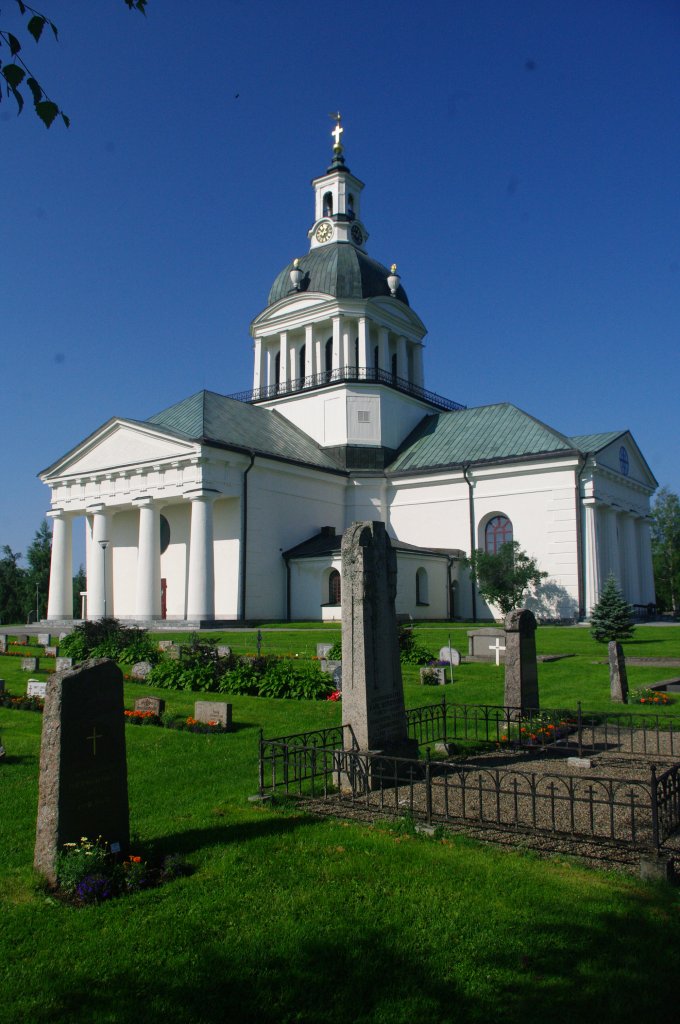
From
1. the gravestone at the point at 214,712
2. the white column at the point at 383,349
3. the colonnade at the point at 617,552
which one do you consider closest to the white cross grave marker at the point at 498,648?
the gravestone at the point at 214,712

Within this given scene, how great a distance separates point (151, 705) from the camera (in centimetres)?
1329

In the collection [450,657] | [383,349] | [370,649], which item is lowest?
[450,657]

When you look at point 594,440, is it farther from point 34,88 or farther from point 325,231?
point 34,88

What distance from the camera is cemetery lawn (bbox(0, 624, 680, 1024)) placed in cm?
416

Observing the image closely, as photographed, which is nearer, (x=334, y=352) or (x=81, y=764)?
(x=81, y=764)

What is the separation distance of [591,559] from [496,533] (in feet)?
15.6

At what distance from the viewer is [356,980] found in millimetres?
4371

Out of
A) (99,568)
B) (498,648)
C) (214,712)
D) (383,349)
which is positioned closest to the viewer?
(214,712)

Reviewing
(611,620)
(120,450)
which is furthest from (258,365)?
(611,620)

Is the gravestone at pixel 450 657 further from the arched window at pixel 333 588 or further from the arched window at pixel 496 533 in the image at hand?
the arched window at pixel 496 533

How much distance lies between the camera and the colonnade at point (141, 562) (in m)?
32.2

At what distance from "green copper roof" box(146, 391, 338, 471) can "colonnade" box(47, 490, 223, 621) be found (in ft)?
10.5

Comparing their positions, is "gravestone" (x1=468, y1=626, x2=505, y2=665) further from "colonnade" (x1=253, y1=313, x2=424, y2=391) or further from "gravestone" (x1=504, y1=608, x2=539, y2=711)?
"colonnade" (x1=253, y1=313, x2=424, y2=391)

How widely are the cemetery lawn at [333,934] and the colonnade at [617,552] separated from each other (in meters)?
27.6
